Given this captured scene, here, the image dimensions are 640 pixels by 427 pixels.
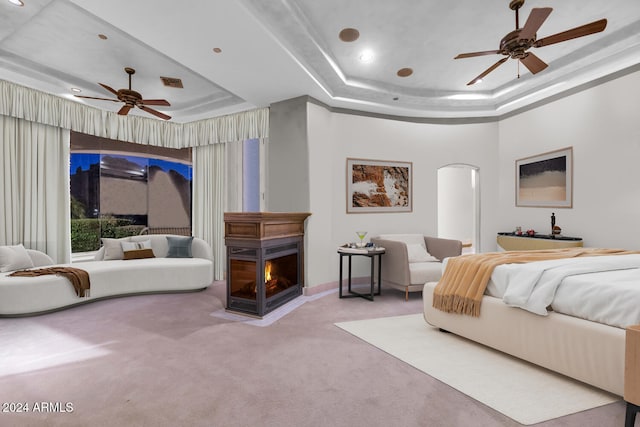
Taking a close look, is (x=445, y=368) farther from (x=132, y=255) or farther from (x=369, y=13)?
(x=132, y=255)

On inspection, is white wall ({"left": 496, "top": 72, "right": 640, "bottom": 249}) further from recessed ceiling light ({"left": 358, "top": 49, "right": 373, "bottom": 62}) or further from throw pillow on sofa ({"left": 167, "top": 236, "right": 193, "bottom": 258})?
throw pillow on sofa ({"left": 167, "top": 236, "right": 193, "bottom": 258})

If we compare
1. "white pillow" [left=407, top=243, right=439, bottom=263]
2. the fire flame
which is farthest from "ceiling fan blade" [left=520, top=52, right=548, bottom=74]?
the fire flame

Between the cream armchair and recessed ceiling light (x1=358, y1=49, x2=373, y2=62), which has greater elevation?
recessed ceiling light (x1=358, y1=49, x2=373, y2=62)

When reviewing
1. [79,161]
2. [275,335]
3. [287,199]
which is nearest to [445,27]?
[287,199]

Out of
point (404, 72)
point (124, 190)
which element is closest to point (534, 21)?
point (404, 72)

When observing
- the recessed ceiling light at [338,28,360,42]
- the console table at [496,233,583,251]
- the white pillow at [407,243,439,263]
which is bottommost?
the white pillow at [407,243,439,263]

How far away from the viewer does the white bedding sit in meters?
2.10

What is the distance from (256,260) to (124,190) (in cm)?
452

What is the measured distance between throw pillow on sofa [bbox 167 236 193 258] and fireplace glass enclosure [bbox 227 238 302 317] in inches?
78.6

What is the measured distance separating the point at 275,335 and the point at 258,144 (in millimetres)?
3925

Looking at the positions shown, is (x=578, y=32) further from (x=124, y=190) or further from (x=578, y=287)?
(x=124, y=190)

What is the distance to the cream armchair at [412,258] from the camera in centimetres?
463

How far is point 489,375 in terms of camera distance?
2.46 meters

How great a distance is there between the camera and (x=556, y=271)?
249cm
